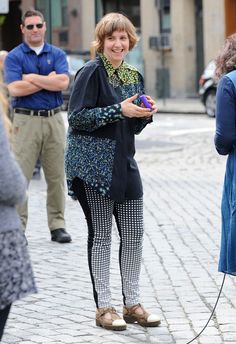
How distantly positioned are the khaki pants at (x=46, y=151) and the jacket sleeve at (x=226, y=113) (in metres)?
3.78

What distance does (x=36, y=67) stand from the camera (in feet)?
32.3

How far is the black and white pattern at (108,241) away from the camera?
6691 mm

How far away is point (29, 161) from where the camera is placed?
9.77 metres

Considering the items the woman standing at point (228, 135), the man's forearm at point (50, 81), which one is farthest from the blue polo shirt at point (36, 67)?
the woman standing at point (228, 135)

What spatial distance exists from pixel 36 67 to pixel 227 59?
12.6ft

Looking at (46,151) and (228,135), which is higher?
(228,135)

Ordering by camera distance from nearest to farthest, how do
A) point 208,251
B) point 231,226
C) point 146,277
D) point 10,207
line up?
point 10,207
point 231,226
point 146,277
point 208,251

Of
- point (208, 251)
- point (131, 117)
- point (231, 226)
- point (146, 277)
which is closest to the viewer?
point (231, 226)

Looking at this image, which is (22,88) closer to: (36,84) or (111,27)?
(36,84)

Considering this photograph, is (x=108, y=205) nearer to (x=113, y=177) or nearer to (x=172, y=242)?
(x=113, y=177)

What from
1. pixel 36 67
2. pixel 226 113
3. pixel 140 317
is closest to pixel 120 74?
pixel 226 113

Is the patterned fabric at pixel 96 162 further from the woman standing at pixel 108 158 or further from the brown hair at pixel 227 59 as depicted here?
the brown hair at pixel 227 59

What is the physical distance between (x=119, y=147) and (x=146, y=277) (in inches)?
76.2

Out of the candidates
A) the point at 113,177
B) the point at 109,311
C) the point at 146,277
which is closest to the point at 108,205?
the point at 113,177
